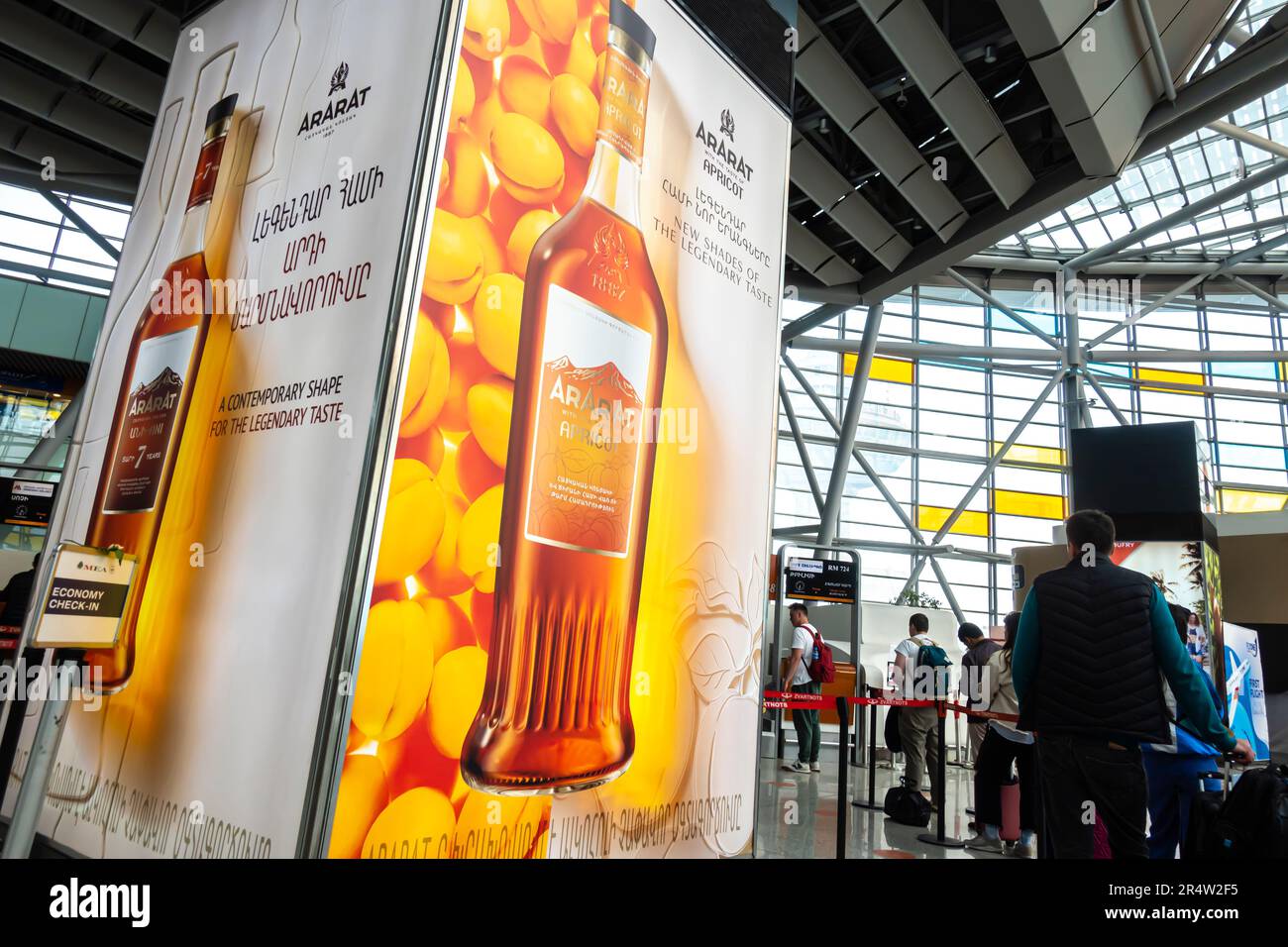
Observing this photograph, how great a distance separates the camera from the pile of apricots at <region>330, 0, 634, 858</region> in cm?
174

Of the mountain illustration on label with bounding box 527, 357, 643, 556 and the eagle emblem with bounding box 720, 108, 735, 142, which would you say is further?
the eagle emblem with bounding box 720, 108, 735, 142

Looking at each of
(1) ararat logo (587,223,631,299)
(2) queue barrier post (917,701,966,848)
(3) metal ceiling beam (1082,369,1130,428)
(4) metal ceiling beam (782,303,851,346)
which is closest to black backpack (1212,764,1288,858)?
(2) queue barrier post (917,701,966,848)

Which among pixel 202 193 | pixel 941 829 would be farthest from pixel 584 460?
pixel 941 829

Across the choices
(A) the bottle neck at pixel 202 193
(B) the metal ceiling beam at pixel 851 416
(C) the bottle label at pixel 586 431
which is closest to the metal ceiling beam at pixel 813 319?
(B) the metal ceiling beam at pixel 851 416

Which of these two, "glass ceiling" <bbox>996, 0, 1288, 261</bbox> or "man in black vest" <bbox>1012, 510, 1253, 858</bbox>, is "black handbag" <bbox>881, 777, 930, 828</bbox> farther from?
"glass ceiling" <bbox>996, 0, 1288, 261</bbox>

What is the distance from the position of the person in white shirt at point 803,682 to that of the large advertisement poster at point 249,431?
21.0 ft

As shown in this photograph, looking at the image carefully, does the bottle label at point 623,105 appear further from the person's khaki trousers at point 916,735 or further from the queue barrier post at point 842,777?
the person's khaki trousers at point 916,735

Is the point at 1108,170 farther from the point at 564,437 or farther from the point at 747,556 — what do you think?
the point at 564,437

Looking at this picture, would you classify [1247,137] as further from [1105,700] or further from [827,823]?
[1105,700]

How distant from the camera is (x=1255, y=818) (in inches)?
111

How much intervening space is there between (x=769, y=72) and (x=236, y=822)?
3.27 meters

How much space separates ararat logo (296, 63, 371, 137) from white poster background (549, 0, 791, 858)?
863 mm

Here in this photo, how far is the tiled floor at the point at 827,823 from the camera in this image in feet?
15.0
